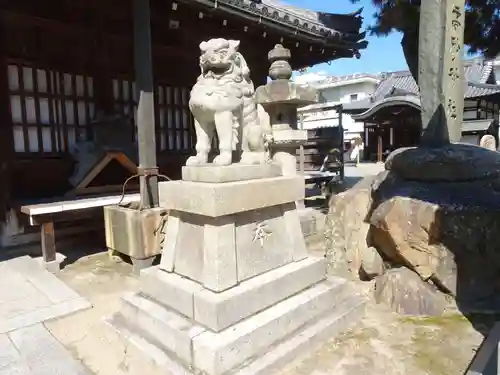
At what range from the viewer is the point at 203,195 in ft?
9.40

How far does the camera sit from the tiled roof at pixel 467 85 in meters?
19.9

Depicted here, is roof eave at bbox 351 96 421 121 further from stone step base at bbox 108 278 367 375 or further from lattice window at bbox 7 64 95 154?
stone step base at bbox 108 278 367 375

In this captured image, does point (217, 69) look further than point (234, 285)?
Yes

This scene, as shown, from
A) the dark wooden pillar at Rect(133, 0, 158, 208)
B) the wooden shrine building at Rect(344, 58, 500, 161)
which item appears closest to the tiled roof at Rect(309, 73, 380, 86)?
the wooden shrine building at Rect(344, 58, 500, 161)

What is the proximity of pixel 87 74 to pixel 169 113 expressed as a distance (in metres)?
1.78

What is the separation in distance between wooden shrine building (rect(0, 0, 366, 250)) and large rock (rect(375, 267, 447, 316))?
410cm

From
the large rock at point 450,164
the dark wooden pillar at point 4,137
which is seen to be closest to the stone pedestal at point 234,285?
the large rock at point 450,164

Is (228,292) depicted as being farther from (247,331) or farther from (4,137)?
(4,137)

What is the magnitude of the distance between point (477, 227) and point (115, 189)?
17.5 ft

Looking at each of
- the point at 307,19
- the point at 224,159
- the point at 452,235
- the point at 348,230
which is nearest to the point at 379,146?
the point at 307,19

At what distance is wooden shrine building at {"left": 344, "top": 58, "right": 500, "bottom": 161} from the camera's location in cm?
1944

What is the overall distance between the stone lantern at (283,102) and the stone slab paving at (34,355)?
3.32 metres

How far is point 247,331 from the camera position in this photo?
9.17 ft

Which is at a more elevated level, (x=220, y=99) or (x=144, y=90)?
(x=144, y=90)
